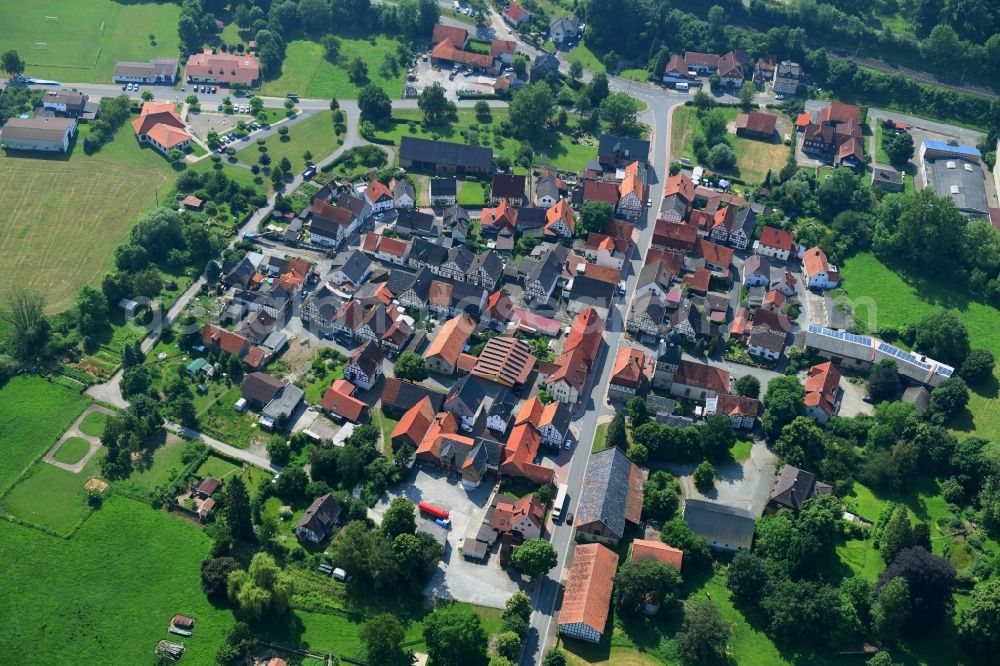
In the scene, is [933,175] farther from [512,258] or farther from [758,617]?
[758,617]

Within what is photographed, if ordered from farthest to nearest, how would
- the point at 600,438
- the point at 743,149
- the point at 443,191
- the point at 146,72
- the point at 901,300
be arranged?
the point at 146,72 → the point at 743,149 → the point at 443,191 → the point at 901,300 → the point at 600,438

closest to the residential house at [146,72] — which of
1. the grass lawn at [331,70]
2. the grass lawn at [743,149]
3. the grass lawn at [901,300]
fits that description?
the grass lawn at [331,70]

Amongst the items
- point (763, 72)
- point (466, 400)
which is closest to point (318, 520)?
point (466, 400)

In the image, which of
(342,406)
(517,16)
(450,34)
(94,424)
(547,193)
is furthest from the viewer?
(517,16)

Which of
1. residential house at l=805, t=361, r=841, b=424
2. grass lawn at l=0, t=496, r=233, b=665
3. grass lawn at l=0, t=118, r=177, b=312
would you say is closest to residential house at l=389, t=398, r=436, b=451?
grass lawn at l=0, t=496, r=233, b=665

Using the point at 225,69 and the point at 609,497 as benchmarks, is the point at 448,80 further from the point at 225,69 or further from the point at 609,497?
the point at 609,497

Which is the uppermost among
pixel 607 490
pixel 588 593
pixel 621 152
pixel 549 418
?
pixel 621 152

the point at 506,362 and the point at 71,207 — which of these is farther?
the point at 71,207
